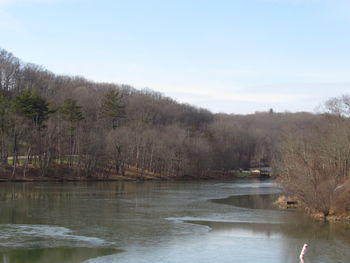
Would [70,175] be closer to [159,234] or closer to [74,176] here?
[74,176]

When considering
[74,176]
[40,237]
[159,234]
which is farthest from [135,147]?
[40,237]

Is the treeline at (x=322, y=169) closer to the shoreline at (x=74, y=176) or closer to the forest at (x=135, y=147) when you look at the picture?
the forest at (x=135, y=147)

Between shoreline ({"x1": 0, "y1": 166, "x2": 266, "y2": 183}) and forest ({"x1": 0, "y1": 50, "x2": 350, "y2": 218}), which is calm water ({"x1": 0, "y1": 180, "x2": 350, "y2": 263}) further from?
shoreline ({"x1": 0, "y1": 166, "x2": 266, "y2": 183})

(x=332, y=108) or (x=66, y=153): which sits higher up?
(x=332, y=108)

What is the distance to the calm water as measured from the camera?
19.9 metres

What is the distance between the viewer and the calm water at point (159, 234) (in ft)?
65.3

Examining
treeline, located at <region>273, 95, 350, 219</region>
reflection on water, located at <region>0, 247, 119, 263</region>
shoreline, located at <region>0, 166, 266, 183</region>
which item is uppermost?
treeline, located at <region>273, 95, 350, 219</region>

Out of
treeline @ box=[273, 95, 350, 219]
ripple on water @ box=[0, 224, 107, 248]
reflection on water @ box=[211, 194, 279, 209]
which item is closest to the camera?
ripple on water @ box=[0, 224, 107, 248]

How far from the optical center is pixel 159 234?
2503cm

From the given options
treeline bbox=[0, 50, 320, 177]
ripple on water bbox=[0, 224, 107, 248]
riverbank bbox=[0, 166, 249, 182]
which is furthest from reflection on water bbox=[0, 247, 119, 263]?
riverbank bbox=[0, 166, 249, 182]

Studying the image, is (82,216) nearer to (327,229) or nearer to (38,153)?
(327,229)

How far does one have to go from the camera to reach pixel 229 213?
34844 millimetres

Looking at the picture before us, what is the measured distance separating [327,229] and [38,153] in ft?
174

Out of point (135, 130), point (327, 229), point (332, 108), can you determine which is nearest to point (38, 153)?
point (135, 130)
